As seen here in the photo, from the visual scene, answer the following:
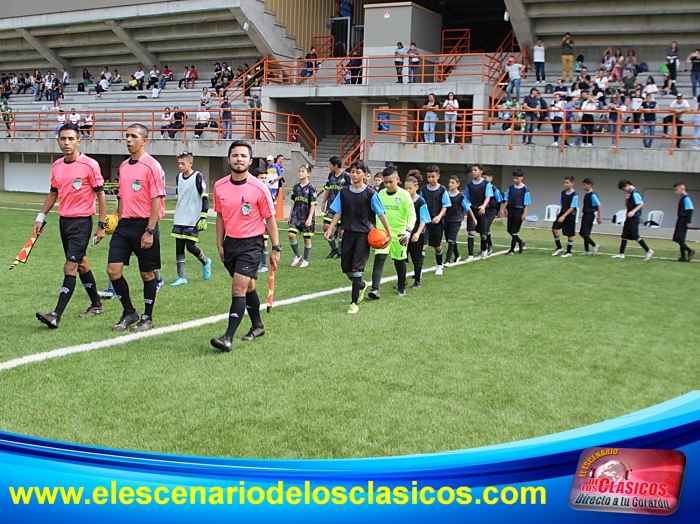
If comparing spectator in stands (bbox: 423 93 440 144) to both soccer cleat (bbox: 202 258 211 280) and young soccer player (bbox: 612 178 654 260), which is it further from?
soccer cleat (bbox: 202 258 211 280)

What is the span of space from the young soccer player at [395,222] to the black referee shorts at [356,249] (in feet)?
2.16

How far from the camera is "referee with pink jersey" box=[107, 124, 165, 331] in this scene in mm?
8148

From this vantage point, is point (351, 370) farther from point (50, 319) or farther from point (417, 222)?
point (417, 222)

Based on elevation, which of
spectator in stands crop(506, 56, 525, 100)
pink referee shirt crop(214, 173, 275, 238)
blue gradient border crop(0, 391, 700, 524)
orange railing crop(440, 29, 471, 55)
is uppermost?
orange railing crop(440, 29, 471, 55)

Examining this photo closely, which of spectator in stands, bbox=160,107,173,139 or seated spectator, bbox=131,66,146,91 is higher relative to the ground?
seated spectator, bbox=131,66,146,91

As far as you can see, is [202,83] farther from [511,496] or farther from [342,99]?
[511,496]

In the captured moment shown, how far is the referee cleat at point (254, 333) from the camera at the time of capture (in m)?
7.78

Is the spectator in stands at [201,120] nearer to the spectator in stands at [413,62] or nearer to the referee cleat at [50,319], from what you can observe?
the spectator in stands at [413,62]

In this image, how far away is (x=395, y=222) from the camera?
36.2 ft

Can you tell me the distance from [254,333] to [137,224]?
1.78 metres

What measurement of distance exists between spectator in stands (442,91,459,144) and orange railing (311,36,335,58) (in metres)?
12.5

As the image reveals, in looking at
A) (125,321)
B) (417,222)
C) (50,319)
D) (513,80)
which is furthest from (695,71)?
(50,319)

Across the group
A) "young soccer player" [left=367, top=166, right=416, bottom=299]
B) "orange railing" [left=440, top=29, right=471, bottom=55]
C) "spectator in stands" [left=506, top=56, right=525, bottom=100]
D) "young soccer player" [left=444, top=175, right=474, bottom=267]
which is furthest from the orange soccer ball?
"orange railing" [left=440, top=29, right=471, bottom=55]

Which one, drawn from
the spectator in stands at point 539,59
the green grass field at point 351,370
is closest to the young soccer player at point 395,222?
the green grass field at point 351,370
